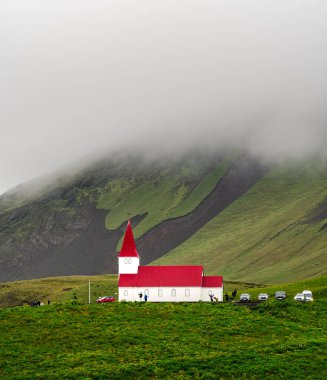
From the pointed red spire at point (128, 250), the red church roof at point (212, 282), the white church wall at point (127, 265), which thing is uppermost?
the pointed red spire at point (128, 250)

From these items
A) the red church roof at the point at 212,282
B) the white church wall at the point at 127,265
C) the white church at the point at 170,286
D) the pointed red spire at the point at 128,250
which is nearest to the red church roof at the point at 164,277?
the white church at the point at 170,286

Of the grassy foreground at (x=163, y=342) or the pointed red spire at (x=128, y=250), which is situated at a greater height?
the pointed red spire at (x=128, y=250)

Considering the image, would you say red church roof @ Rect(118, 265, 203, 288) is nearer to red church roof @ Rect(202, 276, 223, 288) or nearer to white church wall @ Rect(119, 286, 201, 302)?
white church wall @ Rect(119, 286, 201, 302)

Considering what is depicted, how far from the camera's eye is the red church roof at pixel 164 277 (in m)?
92.4

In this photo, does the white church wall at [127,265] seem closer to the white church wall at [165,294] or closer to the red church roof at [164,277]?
the red church roof at [164,277]

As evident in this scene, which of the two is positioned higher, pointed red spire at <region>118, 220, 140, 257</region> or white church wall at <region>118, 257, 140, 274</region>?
pointed red spire at <region>118, 220, 140, 257</region>

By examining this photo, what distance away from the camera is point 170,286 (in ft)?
302

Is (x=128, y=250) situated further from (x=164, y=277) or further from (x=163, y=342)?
(x=163, y=342)

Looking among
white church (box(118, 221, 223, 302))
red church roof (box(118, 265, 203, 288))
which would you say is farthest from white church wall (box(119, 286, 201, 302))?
red church roof (box(118, 265, 203, 288))

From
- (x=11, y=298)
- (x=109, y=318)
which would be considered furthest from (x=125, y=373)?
(x=11, y=298)

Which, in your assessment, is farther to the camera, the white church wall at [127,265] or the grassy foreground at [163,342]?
the white church wall at [127,265]

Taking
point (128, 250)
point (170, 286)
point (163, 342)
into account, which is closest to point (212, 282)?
point (170, 286)

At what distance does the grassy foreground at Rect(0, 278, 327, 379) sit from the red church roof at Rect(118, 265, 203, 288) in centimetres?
3011

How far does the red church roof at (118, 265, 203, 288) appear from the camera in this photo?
92375mm
